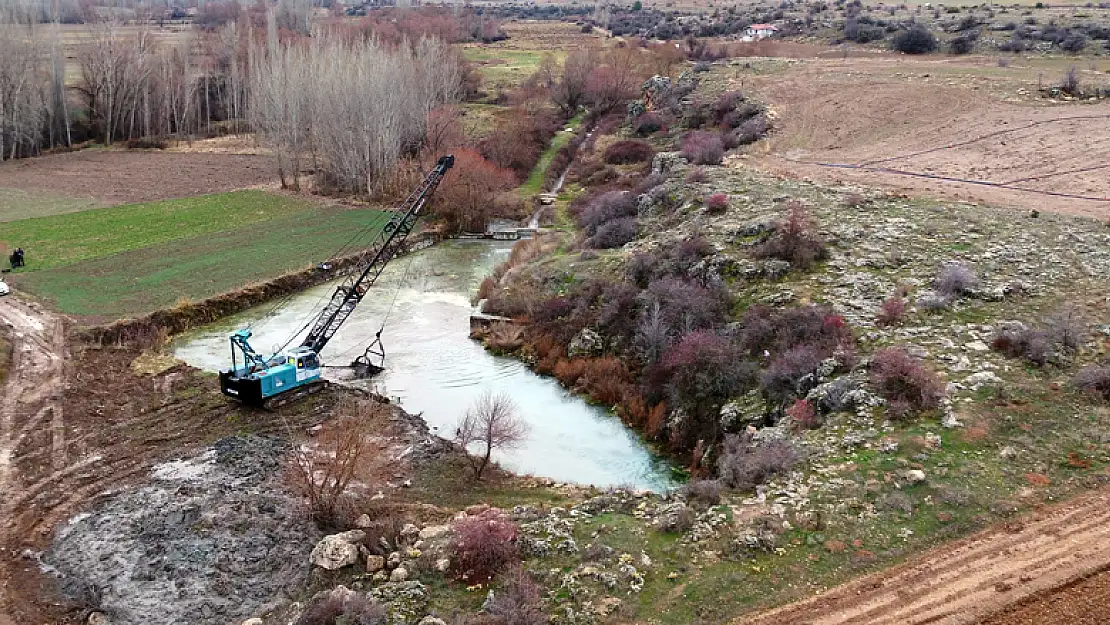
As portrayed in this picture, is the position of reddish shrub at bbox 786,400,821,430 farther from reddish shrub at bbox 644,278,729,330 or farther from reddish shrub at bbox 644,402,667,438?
reddish shrub at bbox 644,278,729,330

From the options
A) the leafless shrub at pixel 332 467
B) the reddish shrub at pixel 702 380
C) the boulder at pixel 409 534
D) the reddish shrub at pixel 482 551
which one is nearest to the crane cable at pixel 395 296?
the leafless shrub at pixel 332 467

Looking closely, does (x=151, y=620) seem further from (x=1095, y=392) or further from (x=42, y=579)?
(x=1095, y=392)

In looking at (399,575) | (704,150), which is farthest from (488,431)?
(704,150)

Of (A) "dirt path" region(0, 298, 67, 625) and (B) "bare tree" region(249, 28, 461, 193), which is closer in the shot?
(A) "dirt path" region(0, 298, 67, 625)

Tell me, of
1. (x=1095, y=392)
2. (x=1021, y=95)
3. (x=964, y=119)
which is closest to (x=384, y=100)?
(x=964, y=119)

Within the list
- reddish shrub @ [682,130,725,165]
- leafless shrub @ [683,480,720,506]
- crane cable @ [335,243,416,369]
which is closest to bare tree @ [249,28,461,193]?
crane cable @ [335,243,416,369]

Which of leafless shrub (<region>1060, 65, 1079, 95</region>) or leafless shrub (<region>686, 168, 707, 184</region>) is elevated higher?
leafless shrub (<region>1060, 65, 1079, 95</region>)

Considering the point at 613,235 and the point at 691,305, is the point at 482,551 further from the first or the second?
the point at 613,235
